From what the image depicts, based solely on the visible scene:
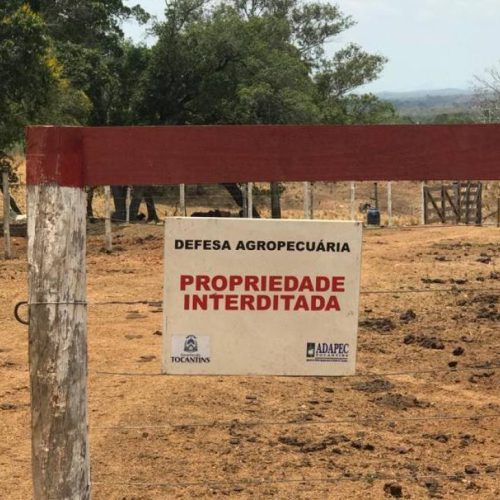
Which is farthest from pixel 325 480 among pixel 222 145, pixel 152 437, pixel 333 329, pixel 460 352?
pixel 460 352

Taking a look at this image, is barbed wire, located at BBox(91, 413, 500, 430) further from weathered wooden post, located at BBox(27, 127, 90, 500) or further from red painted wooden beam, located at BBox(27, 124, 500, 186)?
red painted wooden beam, located at BBox(27, 124, 500, 186)

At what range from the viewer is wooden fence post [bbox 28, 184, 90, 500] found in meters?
2.30

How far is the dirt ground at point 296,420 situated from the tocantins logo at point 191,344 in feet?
4.70

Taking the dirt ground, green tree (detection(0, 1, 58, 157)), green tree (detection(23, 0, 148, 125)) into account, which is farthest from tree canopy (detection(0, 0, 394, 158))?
the dirt ground

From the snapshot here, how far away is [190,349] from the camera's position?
256cm

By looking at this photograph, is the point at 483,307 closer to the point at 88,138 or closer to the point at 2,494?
the point at 2,494

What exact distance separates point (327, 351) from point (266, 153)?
713mm

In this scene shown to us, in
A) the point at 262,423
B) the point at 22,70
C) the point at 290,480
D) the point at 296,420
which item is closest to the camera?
the point at 290,480

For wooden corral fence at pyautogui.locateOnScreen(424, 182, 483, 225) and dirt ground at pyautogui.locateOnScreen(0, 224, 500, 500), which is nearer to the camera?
dirt ground at pyautogui.locateOnScreen(0, 224, 500, 500)

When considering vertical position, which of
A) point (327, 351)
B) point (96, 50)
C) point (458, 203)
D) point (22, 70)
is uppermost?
point (96, 50)

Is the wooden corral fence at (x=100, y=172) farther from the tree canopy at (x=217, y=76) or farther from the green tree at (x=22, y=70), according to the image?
the tree canopy at (x=217, y=76)

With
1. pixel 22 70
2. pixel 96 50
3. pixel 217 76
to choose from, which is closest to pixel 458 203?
pixel 217 76

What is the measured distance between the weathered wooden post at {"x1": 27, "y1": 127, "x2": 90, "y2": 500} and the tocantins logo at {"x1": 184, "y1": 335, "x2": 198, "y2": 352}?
0.35 metres

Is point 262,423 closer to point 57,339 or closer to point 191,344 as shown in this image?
point 191,344
